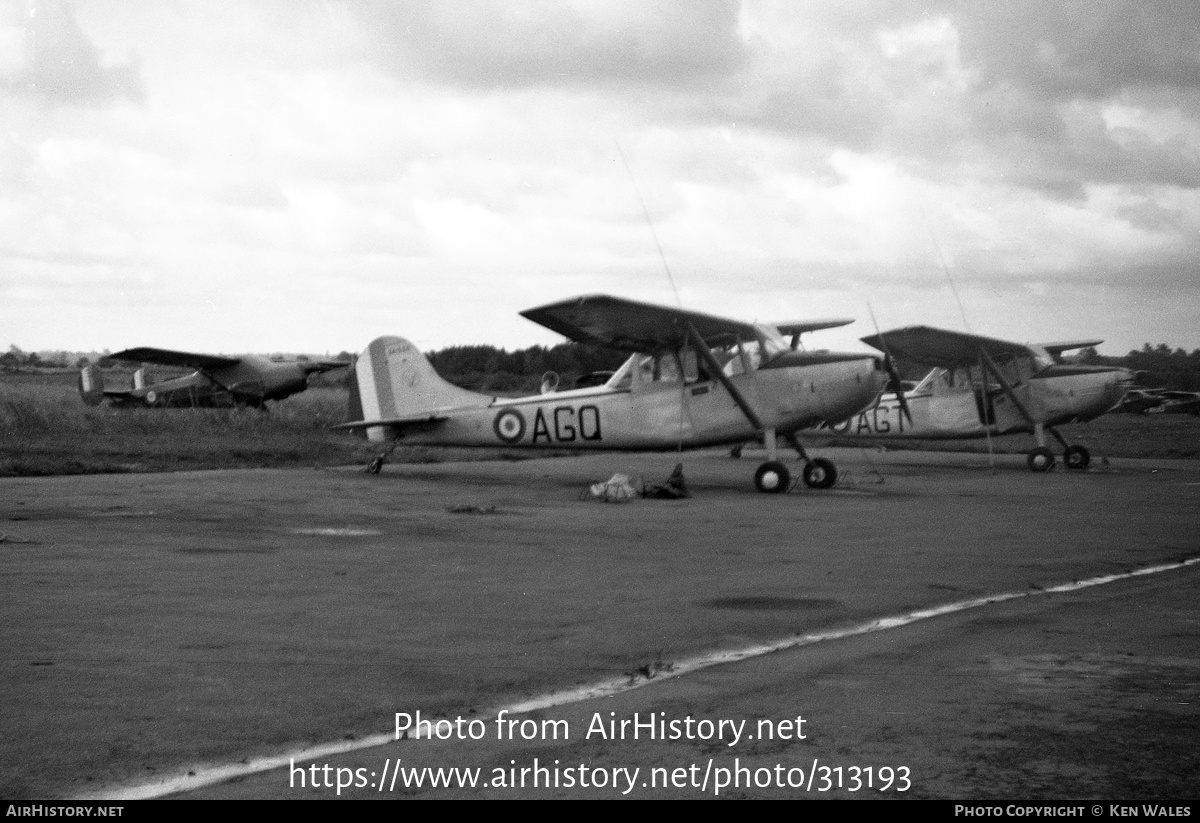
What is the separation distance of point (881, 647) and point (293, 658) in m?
A: 3.05

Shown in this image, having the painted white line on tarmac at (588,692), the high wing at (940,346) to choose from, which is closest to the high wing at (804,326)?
the high wing at (940,346)

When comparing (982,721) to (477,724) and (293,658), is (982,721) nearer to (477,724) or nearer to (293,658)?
(477,724)

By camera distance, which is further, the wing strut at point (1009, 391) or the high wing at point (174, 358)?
the high wing at point (174, 358)

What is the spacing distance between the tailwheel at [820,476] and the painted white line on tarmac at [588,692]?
1038 centimetres

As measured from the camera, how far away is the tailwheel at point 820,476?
66.8ft

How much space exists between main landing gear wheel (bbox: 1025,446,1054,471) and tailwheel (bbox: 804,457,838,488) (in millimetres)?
7614

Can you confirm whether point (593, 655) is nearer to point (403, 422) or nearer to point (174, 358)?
point (403, 422)

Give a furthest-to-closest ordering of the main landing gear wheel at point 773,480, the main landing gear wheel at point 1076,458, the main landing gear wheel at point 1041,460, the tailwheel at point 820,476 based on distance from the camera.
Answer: the main landing gear wheel at point 1076,458, the main landing gear wheel at point 1041,460, the tailwheel at point 820,476, the main landing gear wheel at point 773,480

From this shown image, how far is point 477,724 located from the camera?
521 centimetres

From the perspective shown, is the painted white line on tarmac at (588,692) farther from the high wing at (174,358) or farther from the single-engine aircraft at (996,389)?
the high wing at (174,358)

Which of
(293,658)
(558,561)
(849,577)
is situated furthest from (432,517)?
(293,658)

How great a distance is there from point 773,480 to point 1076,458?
10650 millimetres

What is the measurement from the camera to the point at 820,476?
20453mm

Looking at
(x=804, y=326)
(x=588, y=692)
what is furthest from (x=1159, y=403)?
(x=588, y=692)
